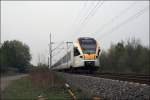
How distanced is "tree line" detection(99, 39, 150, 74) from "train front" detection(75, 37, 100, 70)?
1224cm

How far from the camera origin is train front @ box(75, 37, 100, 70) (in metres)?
28.2

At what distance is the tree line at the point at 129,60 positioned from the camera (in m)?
44.0

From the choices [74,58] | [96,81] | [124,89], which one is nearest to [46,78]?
[74,58]

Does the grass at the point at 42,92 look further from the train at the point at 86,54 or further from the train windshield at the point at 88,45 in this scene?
the train windshield at the point at 88,45

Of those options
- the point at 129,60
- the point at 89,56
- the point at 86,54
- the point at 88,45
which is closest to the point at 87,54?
the point at 86,54

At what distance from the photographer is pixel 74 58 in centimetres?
2991

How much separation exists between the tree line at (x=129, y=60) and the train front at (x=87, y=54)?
40.1 ft

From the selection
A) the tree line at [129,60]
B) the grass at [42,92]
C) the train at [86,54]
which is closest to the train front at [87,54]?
the train at [86,54]

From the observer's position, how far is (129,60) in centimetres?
4869

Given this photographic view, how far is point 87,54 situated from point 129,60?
21.5m

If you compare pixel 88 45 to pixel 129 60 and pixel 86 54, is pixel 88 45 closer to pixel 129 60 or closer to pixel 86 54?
pixel 86 54

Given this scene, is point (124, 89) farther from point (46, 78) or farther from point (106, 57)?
point (106, 57)

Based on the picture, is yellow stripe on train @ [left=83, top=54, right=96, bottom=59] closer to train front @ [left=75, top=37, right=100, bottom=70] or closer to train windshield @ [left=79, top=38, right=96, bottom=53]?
train front @ [left=75, top=37, right=100, bottom=70]

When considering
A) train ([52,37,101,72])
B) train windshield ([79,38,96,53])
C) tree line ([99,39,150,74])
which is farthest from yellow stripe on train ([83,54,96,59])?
tree line ([99,39,150,74])
